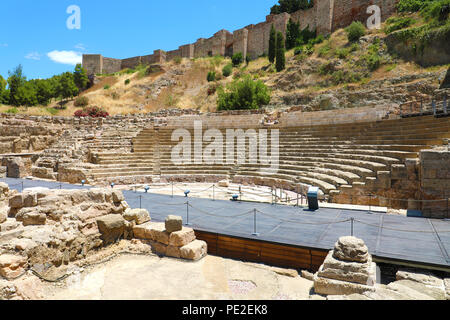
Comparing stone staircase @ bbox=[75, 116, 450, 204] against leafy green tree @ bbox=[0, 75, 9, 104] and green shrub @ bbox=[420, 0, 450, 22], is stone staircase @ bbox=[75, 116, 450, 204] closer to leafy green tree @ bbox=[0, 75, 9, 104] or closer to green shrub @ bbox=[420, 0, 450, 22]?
green shrub @ bbox=[420, 0, 450, 22]

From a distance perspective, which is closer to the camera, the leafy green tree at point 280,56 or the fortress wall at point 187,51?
the leafy green tree at point 280,56

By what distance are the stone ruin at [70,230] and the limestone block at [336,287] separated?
249 cm

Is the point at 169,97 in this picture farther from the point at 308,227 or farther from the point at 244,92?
the point at 308,227

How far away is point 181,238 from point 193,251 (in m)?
0.39

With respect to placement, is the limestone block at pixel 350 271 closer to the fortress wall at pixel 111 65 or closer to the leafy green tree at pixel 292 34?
the leafy green tree at pixel 292 34

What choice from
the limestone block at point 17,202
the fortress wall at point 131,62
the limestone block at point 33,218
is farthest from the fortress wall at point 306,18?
the limestone block at point 33,218

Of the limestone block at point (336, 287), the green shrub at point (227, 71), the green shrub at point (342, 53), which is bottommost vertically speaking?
the limestone block at point (336, 287)

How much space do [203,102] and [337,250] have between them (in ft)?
108

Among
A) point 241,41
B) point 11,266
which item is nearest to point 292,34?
point 241,41

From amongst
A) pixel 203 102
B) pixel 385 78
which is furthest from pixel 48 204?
pixel 203 102

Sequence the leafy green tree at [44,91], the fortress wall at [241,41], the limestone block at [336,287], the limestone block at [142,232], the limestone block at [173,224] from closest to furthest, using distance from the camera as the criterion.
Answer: the limestone block at [336,287] → the limestone block at [173,224] → the limestone block at [142,232] → the leafy green tree at [44,91] → the fortress wall at [241,41]

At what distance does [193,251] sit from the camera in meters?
5.82

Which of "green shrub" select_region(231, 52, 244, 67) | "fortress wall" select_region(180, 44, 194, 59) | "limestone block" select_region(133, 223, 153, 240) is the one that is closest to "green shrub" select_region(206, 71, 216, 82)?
"green shrub" select_region(231, 52, 244, 67)

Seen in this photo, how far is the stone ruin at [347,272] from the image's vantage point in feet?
13.9
